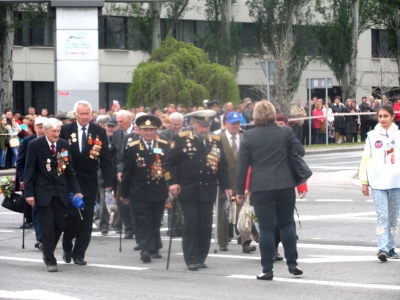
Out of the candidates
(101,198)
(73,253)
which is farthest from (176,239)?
(73,253)

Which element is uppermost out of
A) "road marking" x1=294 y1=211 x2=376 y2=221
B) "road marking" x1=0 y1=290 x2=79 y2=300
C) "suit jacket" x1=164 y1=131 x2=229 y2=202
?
"suit jacket" x1=164 y1=131 x2=229 y2=202

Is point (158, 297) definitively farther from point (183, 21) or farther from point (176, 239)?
point (183, 21)

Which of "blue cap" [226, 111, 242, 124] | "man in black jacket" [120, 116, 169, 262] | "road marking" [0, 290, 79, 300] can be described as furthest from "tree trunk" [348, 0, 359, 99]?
"road marking" [0, 290, 79, 300]

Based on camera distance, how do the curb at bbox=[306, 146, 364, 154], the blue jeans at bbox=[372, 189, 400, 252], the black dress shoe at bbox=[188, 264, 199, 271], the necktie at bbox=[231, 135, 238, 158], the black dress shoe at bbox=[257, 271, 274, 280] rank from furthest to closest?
the curb at bbox=[306, 146, 364, 154] < the necktie at bbox=[231, 135, 238, 158] < the blue jeans at bbox=[372, 189, 400, 252] < the black dress shoe at bbox=[188, 264, 199, 271] < the black dress shoe at bbox=[257, 271, 274, 280]

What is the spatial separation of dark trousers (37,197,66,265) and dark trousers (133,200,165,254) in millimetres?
1067

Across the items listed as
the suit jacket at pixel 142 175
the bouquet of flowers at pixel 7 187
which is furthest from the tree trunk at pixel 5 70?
the suit jacket at pixel 142 175

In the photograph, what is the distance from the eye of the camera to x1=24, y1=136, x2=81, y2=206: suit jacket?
1083cm

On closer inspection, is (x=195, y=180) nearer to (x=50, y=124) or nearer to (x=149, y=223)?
(x=149, y=223)

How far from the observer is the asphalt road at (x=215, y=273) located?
354 inches

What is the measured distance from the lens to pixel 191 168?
35.7 feet

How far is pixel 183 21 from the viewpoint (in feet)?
186

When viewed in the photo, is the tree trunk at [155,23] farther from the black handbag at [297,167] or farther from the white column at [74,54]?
the black handbag at [297,167]

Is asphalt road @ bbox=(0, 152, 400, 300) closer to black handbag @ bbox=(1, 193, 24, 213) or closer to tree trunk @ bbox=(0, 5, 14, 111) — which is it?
black handbag @ bbox=(1, 193, 24, 213)

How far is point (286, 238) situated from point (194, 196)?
138 cm
